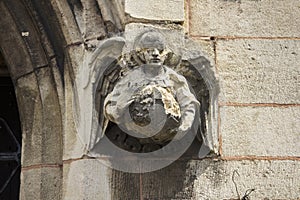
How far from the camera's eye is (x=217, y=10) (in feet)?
10.1

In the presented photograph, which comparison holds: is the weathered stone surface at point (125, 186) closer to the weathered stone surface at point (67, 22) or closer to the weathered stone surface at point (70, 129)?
the weathered stone surface at point (70, 129)

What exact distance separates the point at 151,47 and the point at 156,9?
7.9 inches

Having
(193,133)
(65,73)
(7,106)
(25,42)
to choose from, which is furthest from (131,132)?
(7,106)

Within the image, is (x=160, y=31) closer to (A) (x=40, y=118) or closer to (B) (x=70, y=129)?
(B) (x=70, y=129)

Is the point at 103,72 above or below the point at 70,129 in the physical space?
above

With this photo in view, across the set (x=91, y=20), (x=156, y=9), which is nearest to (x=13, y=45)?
(x=91, y=20)

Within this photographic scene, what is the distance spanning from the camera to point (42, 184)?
297 centimetres

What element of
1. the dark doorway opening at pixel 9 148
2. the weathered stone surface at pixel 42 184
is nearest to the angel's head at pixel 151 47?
the weathered stone surface at pixel 42 184

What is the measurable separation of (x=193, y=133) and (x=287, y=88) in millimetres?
502

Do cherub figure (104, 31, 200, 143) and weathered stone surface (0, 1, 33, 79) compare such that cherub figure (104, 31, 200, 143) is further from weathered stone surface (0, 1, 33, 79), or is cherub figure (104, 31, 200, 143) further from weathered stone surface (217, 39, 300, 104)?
weathered stone surface (0, 1, 33, 79)

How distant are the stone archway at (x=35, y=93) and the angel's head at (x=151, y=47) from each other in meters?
0.45

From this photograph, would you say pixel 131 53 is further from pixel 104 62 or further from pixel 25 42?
pixel 25 42

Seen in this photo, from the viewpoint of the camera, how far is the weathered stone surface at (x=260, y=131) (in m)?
2.92

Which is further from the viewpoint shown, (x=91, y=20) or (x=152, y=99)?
(x=91, y=20)
